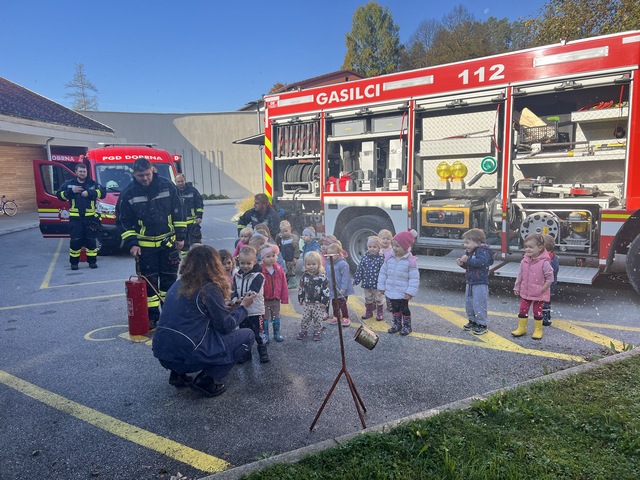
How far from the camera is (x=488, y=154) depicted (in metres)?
6.73

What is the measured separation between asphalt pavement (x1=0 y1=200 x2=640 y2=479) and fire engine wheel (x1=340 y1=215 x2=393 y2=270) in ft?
5.66

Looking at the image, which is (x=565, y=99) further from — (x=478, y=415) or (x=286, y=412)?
(x=286, y=412)

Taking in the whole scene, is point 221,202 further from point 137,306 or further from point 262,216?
point 137,306

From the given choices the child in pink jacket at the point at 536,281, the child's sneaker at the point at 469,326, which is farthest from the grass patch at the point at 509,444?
the child's sneaker at the point at 469,326

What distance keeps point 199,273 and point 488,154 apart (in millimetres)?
4832

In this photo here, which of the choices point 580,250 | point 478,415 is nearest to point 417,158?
point 580,250

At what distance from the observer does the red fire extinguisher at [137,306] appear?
190 inches

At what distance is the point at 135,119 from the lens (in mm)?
30156

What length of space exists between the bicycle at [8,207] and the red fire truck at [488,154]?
17407 millimetres

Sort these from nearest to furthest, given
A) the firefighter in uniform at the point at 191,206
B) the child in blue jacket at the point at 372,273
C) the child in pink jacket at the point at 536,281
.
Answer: the child in pink jacket at the point at 536,281 → the child in blue jacket at the point at 372,273 → the firefighter in uniform at the point at 191,206

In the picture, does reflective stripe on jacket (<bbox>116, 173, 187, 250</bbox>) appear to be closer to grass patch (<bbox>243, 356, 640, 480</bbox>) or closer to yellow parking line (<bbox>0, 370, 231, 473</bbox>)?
yellow parking line (<bbox>0, 370, 231, 473</bbox>)

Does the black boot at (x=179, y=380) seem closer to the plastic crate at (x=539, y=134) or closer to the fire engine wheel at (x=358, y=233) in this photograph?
the fire engine wheel at (x=358, y=233)

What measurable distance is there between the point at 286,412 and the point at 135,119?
30.6m

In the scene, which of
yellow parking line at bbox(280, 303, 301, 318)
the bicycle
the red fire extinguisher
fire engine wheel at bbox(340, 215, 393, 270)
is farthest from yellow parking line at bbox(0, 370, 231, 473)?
the bicycle
